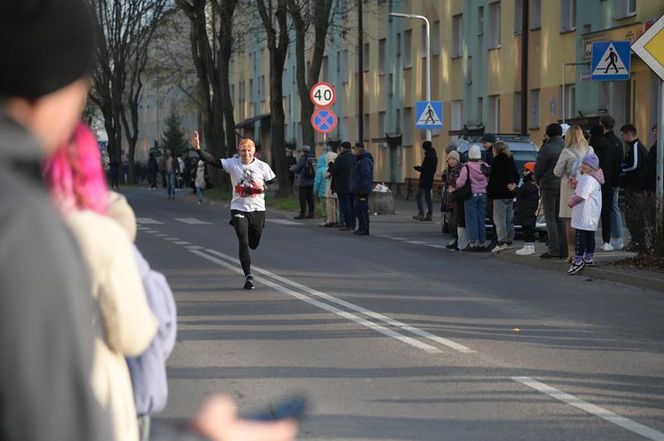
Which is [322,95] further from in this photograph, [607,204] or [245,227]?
[245,227]

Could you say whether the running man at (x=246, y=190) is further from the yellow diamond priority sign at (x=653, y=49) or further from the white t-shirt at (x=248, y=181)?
the yellow diamond priority sign at (x=653, y=49)

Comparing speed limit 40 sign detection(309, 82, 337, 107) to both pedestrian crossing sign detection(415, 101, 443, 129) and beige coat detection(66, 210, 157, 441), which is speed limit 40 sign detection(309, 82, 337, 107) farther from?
beige coat detection(66, 210, 157, 441)

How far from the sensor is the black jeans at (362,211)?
2686cm

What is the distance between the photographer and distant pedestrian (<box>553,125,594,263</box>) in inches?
724

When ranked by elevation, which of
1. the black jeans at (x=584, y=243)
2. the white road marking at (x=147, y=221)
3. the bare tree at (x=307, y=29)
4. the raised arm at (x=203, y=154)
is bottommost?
the white road marking at (x=147, y=221)

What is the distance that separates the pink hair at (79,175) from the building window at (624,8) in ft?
109

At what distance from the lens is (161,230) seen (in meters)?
28.7

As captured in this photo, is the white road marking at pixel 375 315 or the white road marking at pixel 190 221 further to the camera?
the white road marking at pixel 190 221

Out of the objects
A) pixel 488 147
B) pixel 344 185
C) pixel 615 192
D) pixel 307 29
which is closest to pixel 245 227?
pixel 615 192

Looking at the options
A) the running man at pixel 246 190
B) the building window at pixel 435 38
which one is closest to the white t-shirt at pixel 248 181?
the running man at pixel 246 190

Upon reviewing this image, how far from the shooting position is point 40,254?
1.53 meters

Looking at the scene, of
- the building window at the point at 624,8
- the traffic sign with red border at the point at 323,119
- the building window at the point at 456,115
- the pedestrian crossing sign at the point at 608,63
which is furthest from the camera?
the building window at the point at 456,115

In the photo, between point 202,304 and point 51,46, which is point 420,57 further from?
point 51,46

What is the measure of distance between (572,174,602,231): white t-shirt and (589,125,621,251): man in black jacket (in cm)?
190
